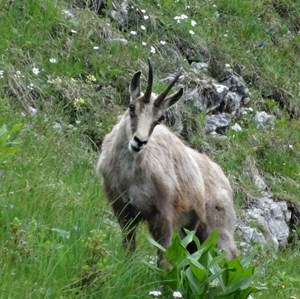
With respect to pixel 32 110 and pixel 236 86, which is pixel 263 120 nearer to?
pixel 236 86

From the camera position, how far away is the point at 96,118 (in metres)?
11.9

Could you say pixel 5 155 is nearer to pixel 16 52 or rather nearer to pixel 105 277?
pixel 105 277

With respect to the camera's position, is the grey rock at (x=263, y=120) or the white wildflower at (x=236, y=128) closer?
the white wildflower at (x=236, y=128)

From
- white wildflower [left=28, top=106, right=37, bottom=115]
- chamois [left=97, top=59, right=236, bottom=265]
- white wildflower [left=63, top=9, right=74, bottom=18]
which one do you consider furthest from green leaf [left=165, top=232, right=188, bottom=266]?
white wildflower [left=63, top=9, right=74, bottom=18]

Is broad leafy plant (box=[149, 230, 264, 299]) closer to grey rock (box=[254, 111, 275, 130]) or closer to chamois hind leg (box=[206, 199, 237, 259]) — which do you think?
chamois hind leg (box=[206, 199, 237, 259])

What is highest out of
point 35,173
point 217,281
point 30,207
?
point 217,281

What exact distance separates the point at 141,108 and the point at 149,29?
22.2 ft

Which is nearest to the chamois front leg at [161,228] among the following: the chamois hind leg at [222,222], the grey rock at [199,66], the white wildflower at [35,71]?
the chamois hind leg at [222,222]

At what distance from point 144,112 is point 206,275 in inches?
80.8

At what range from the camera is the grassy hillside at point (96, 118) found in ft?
19.3

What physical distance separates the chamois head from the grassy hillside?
69cm

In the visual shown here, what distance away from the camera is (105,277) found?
581cm

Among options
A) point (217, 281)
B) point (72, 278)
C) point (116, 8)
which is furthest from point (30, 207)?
point (116, 8)

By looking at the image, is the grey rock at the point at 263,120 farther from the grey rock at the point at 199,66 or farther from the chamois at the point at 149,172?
the chamois at the point at 149,172
